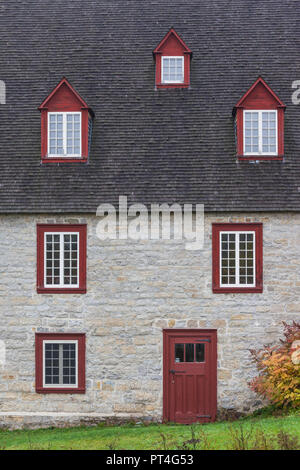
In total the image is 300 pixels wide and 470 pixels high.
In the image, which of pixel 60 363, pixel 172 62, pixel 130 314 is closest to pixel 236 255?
pixel 130 314

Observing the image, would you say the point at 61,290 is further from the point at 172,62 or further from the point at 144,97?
the point at 172,62

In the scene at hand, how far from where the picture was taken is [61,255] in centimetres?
1662

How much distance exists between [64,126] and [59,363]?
22.4ft

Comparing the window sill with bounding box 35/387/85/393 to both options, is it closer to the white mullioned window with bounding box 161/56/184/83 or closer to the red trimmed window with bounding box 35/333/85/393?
the red trimmed window with bounding box 35/333/85/393

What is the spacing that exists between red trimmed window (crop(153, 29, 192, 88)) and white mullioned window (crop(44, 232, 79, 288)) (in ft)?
19.7

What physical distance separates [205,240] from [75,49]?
838 cm

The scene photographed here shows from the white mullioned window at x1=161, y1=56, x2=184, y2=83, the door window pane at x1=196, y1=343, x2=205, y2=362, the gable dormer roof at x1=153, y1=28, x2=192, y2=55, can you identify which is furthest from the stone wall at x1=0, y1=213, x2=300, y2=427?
the gable dormer roof at x1=153, y1=28, x2=192, y2=55

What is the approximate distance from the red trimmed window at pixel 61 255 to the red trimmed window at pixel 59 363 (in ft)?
4.83

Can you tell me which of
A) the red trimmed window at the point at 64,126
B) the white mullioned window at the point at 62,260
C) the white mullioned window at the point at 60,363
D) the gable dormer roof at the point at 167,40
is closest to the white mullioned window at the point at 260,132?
the gable dormer roof at the point at 167,40

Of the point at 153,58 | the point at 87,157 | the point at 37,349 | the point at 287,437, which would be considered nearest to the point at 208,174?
the point at 87,157

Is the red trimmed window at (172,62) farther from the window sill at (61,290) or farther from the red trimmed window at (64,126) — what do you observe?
the window sill at (61,290)

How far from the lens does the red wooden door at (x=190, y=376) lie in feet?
53.4

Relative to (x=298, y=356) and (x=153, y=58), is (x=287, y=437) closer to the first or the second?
(x=298, y=356)

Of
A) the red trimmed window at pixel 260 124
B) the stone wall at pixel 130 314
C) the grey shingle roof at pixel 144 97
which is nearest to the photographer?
the stone wall at pixel 130 314
